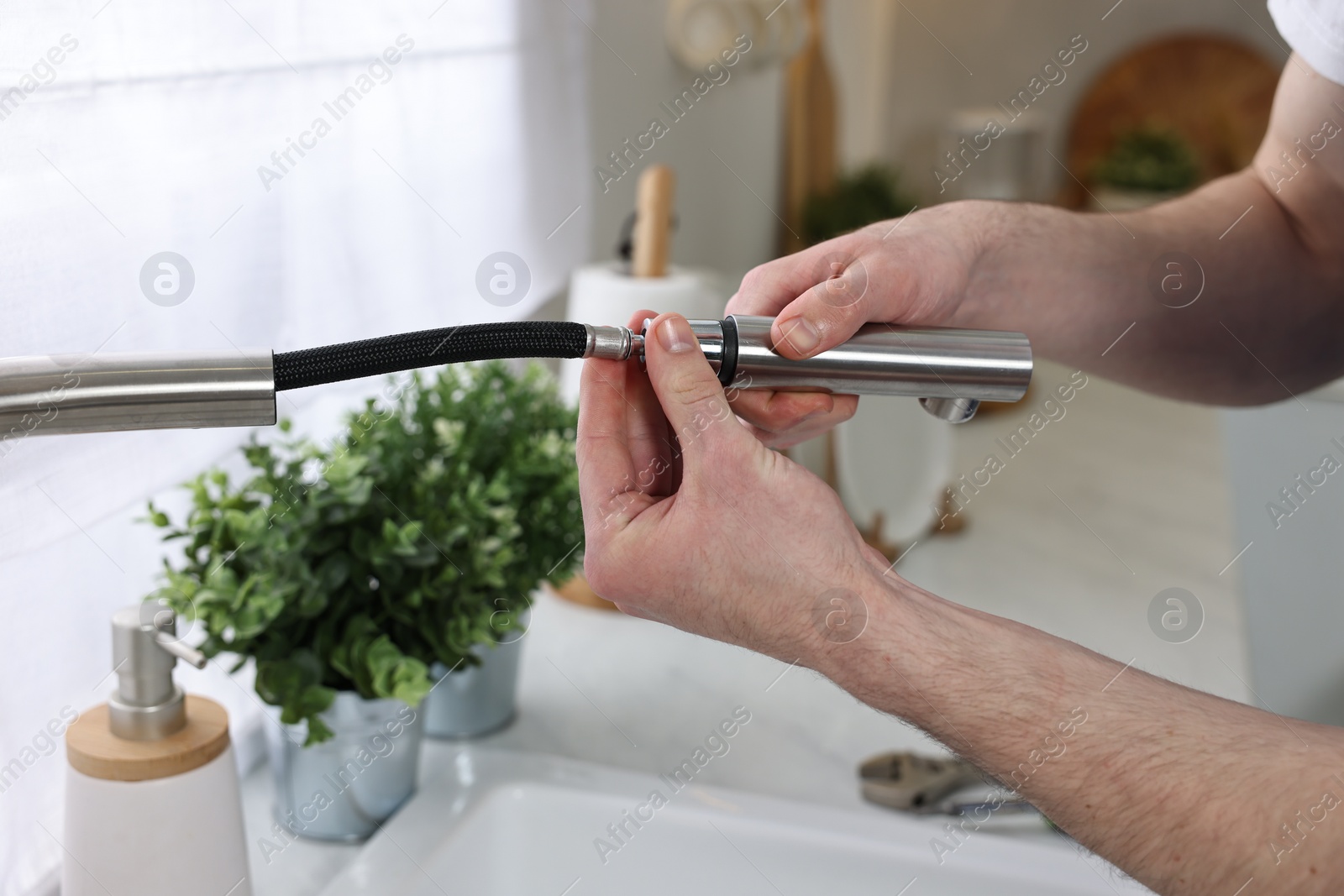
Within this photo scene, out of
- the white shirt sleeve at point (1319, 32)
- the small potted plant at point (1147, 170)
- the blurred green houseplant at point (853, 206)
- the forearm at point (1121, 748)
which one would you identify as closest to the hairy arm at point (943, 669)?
the forearm at point (1121, 748)

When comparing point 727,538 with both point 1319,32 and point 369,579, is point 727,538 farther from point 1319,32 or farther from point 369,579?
point 1319,32

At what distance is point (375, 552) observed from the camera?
0.58 metres

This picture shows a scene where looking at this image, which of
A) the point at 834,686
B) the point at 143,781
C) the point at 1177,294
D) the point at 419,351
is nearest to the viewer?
the point at 419,351

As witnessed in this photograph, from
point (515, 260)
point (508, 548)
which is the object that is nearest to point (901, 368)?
point (508, 548)

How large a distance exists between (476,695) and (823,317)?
0.40 metres

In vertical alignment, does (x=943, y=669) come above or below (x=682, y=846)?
above

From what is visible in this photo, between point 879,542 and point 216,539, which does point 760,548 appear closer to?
point 216,539

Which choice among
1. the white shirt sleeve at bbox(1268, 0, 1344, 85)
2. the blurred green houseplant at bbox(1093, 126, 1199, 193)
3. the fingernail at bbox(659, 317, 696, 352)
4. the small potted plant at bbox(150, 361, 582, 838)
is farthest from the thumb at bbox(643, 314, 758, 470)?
the blurred green houseplant at bbox(1093, 126, 1199, 193)

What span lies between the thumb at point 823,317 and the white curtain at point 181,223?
35 cm

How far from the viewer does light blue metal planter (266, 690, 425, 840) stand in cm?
60

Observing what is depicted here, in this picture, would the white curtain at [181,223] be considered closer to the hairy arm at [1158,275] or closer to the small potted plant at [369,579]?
the small potted plant at [369,579]

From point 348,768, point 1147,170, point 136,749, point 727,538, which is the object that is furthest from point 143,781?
point 1147,170

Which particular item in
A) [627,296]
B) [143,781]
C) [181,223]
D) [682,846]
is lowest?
[682,846]

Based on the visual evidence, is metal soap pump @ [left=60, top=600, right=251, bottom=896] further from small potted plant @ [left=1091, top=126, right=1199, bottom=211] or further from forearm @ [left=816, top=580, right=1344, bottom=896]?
small potted plant @ [left=1091, top=126, right=1199, bottom=211]
